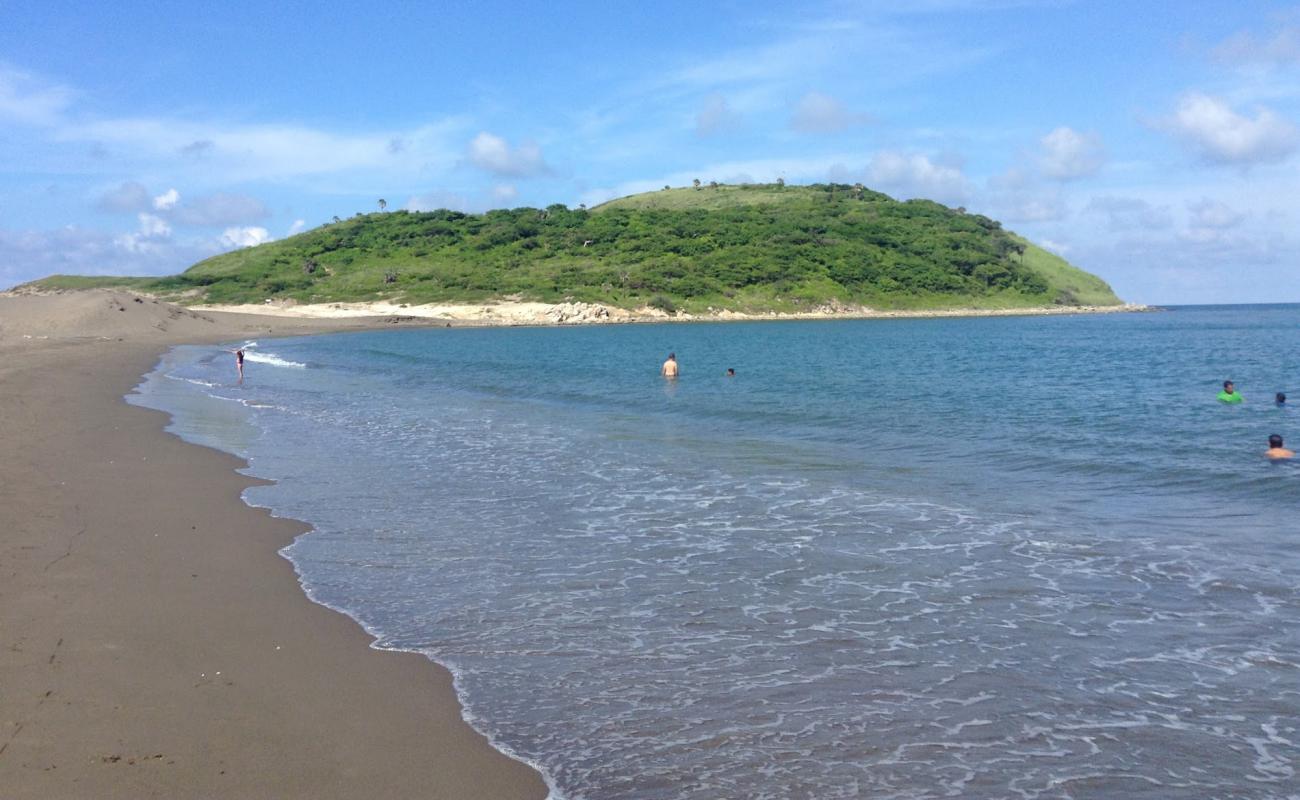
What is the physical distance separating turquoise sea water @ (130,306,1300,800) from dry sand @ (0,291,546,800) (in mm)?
493

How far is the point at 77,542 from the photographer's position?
1050 cm

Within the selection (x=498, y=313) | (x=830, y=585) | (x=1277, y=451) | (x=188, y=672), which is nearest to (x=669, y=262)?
(x=498, y=313)

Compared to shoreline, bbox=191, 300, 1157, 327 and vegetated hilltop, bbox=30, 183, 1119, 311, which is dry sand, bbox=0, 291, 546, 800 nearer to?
shoreline, bbox=191, 300, 1157, 327

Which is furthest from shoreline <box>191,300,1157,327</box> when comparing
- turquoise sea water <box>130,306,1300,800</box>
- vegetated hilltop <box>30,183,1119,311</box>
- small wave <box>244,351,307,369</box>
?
turquoise sea water <box>130,306,1300,800</box>

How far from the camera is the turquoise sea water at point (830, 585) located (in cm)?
610

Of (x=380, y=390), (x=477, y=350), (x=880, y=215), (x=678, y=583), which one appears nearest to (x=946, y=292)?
(x=880, y=215)

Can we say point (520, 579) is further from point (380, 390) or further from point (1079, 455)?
point (380, 390)

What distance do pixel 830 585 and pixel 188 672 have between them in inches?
232

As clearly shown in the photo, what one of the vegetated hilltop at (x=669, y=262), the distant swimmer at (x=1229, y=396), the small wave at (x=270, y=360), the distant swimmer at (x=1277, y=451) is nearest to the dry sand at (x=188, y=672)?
the distant swimmer at (x=1277, y=451)

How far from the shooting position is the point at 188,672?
279 inches

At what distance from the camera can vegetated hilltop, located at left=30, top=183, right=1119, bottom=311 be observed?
108938 millimetres

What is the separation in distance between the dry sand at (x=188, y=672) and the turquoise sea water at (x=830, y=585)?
0.49 meters

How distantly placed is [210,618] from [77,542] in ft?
10.6

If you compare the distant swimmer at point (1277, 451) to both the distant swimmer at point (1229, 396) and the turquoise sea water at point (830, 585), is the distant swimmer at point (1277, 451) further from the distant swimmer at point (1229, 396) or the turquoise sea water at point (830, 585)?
the distant swimmer at point (1229, 396)
